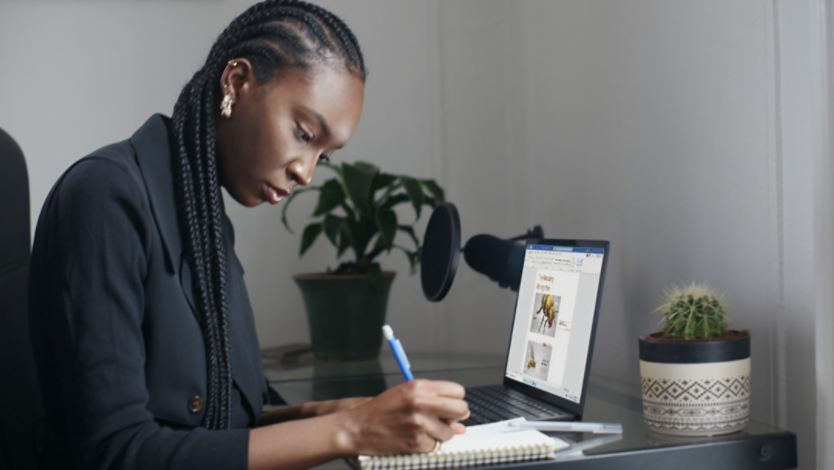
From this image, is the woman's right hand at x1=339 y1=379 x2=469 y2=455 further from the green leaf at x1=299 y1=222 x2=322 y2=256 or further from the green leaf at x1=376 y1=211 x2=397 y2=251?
the green leaf at x1=299 y1=222 x2=322 y2=256

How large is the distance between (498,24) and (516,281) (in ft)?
3.06

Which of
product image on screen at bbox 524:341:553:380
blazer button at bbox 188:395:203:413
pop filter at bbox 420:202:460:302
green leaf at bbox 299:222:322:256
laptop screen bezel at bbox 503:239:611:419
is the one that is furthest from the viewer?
green leaf at bbox 299:222:322:256

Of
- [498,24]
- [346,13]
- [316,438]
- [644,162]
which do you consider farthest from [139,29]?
[316,438]

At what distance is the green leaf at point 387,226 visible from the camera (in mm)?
1626

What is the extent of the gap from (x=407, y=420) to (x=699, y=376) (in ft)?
1.17

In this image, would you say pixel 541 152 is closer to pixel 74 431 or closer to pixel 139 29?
pixel 139 29

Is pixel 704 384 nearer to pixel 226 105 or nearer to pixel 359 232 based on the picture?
pixel 226 105

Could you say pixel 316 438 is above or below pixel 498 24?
below

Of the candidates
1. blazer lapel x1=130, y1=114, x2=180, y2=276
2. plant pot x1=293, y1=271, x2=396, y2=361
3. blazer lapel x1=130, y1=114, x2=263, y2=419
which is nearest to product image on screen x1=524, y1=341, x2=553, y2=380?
blazer lapel x1=130, y1=114, x2=263, y2=419

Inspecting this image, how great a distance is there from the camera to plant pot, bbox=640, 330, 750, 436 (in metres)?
0.79

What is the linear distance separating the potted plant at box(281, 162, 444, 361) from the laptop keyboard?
571mm

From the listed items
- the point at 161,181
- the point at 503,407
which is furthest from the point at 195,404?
the point at 503,407

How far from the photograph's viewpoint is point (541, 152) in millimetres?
1646

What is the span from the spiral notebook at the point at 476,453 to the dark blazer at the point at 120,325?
142 mm
